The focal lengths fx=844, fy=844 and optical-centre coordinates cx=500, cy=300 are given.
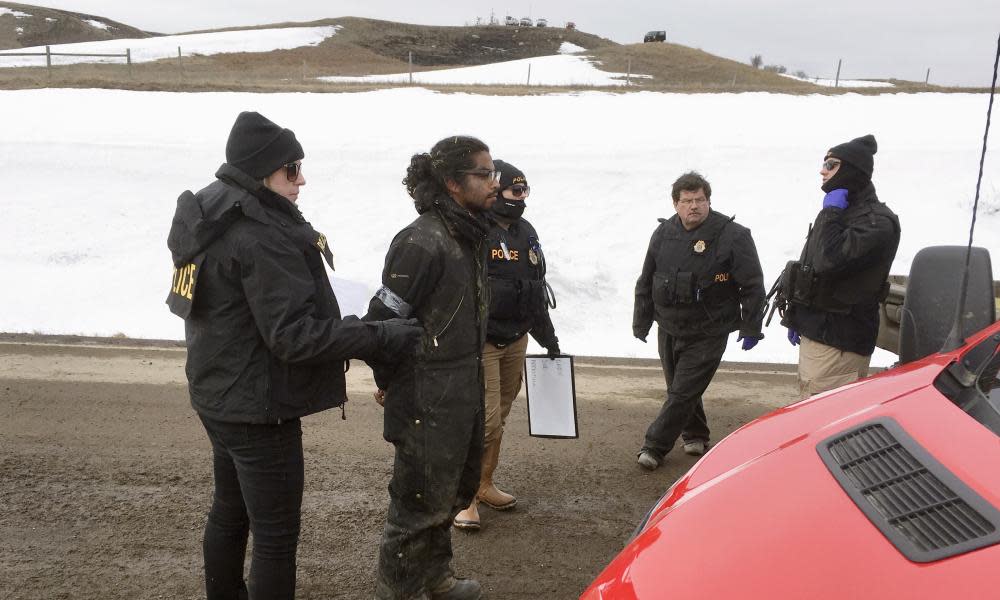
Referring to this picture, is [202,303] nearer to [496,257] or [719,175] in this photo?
[496,257]

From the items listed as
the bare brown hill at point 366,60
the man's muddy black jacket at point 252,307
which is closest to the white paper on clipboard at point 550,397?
the man's muddy black jacket at point 252,307

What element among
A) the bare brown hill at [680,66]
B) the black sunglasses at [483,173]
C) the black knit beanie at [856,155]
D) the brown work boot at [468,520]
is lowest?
the brown work boot at [468,520]

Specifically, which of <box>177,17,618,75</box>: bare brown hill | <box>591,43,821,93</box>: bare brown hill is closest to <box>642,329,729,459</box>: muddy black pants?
<box>591,43,821,93</box>: bare brown hill

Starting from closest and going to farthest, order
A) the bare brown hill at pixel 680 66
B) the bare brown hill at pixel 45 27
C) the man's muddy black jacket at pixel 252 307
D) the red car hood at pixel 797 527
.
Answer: the red car hood at pixel 797 527 < the man's muddy black jacket at pixel 252 307 < the bare brown hill at pixel 680 66 < the bare brown hill at pixel 45 27

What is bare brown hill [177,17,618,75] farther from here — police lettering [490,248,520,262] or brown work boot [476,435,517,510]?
brown work boot [476,435,517,510]

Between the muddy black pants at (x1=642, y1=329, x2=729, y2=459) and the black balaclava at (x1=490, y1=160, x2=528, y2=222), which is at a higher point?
the black balaclava at (x1=490, y1=160, x2=528, y2=222)

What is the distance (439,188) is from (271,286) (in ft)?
2.92

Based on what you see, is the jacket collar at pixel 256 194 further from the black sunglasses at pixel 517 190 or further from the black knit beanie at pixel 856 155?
the black knit beanie at pixel 856 155

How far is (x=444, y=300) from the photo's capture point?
3.36 metres

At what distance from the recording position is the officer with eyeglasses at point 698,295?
5.19m

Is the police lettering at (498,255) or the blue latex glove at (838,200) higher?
the blue latex glove at (838,200)

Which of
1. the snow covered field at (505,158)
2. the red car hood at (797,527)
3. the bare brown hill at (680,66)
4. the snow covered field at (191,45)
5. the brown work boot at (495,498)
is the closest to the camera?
the red car hood at (797,527)

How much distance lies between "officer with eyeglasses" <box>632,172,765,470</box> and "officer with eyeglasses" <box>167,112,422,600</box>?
2530mm

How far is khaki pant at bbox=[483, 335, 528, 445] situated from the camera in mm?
4391
